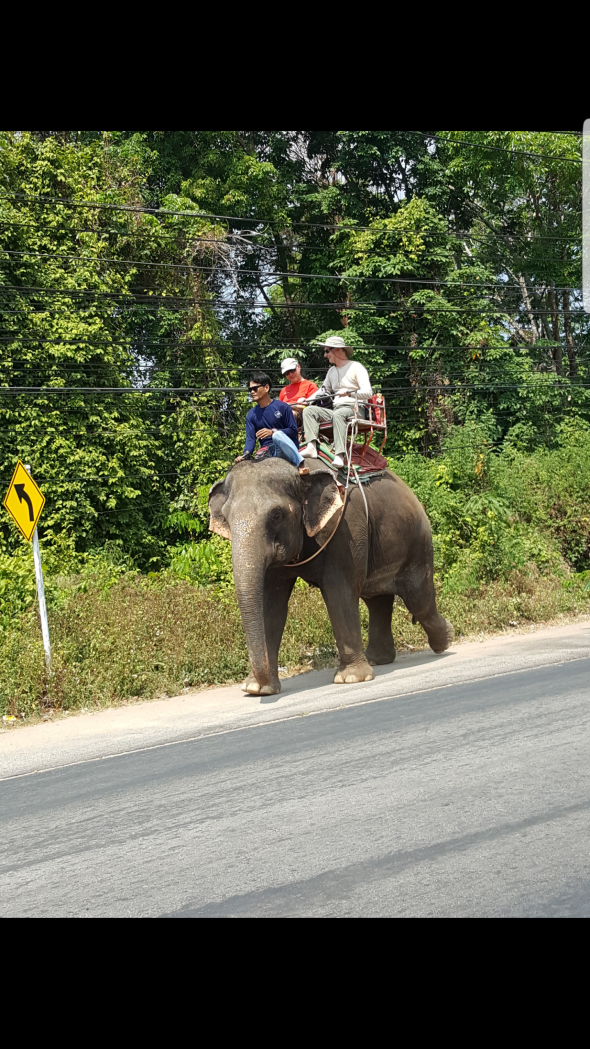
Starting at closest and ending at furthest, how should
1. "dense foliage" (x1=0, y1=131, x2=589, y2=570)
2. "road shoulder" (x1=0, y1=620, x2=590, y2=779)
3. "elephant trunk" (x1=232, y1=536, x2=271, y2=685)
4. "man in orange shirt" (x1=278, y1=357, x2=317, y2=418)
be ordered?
"road shoulder" (x1=0, y1=620, x2=590, y2=779) → "elephant trunk" (x1=232, y1=536, x2=271, y2=685) → "man in orange shirt" (x1=278, y1=357, x2=317, y2=418) → "dense foliage" (x1=0, y1=131, x2=589, y2=570)

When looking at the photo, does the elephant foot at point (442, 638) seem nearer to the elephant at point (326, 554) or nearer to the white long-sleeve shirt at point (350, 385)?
the elephant at point (326, 554)

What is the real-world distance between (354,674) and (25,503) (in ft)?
13.7

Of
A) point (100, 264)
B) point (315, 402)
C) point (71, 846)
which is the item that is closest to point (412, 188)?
point (100, 264)

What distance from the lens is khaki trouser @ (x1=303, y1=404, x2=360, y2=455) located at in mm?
11523

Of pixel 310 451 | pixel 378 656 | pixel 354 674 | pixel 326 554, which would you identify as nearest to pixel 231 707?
pixel 354 674

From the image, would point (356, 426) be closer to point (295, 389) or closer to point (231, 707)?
point (295, 389)

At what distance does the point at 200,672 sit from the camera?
40.9 feet

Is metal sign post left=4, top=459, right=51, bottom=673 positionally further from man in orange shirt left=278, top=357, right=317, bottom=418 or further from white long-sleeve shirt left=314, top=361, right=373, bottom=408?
white long-sleeve shirt left=314, top=361, right=373, bottom=408

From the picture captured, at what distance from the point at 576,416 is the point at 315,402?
2522 cm

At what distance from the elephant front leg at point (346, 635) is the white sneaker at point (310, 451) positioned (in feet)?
4.45

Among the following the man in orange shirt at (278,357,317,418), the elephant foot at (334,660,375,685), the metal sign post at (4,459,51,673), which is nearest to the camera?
the elephant foot at (334,660,375,685)

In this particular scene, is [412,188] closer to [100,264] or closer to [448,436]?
[448,436]

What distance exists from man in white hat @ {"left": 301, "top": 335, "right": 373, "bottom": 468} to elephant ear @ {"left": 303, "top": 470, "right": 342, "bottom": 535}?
42 centimetres

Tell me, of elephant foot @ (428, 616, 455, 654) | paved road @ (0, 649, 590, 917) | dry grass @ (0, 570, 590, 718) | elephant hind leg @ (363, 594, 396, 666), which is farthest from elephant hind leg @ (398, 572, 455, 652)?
paved road @ (0, 649, 590, 917)
